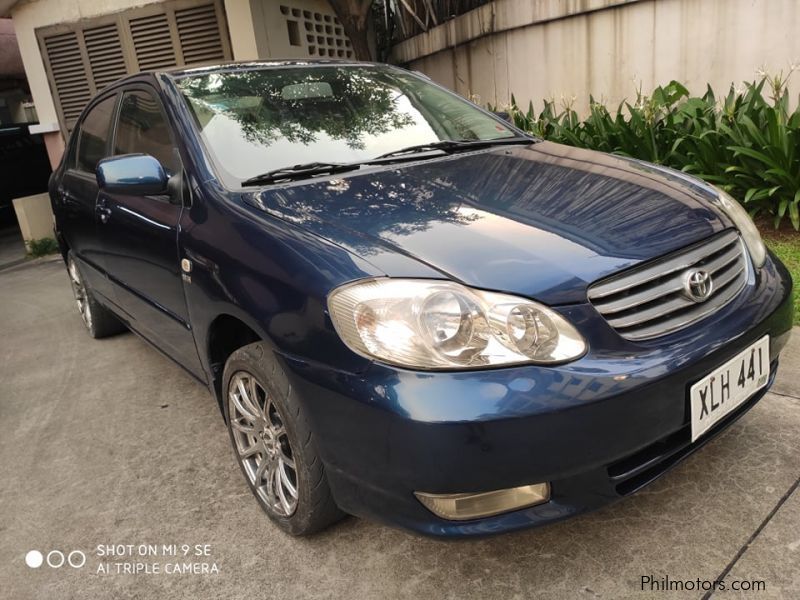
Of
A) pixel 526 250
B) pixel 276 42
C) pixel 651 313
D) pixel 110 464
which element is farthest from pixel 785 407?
pixel 276 42

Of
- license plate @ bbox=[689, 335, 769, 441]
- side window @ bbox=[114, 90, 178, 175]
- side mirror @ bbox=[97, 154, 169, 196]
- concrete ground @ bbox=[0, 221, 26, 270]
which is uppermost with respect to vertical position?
side window @ bbox=[114, 90, 178, 175]

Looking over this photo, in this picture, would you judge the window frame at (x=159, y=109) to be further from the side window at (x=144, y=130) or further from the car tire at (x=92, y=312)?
the car tire at (x=92, y=312)

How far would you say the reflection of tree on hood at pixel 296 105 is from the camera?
2512mm

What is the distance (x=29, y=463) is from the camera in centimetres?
287

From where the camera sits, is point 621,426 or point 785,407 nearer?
point 621,426

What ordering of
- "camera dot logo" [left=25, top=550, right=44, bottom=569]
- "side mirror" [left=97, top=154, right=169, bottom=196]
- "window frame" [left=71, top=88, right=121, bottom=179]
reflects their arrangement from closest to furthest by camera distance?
"camera dot logo" [left=25, top=550, right=44, bottom=569]
"side mirror" [left=97, top=154, right=169, bottom=196]
"window frame" [left=71, top=88, right=121, bottom=179]

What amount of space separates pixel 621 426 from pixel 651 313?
1.08 ft

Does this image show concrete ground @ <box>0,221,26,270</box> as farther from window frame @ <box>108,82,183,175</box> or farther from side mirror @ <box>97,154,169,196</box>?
side mirror @ <box>97,154,169,196</box>

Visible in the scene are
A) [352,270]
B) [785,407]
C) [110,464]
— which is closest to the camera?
[352,270]

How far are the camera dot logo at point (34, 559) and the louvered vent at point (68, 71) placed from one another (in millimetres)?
6948

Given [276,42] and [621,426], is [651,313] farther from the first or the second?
[276,42]

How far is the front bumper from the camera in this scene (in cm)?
151

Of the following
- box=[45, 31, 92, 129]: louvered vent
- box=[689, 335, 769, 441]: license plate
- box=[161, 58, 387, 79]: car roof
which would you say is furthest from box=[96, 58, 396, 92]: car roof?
box=[45, 31, 92, 129]: louvered vent

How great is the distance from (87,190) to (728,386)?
10.4ft
